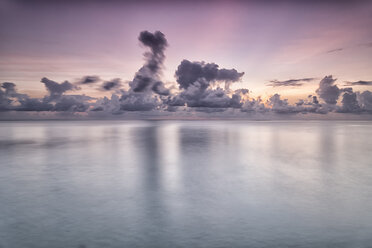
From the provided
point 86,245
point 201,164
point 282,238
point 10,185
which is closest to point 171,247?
point 86,245

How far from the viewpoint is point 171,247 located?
247 inches

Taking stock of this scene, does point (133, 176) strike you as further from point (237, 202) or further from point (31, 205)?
point (237, 202)

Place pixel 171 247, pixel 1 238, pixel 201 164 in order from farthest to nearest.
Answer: pixel 201 164, pixel 1 238, pixel 171 247

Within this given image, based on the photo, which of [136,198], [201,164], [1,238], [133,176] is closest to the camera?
[1,238]

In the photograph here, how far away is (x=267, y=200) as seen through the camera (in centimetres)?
995

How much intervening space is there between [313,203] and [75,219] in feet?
27.9

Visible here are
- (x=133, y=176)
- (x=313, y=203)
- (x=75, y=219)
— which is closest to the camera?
(x=75, y=219)

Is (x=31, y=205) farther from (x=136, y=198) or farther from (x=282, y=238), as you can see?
(x=282, y=238)

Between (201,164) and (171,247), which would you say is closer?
(171,247)

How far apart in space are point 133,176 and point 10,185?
243 inches

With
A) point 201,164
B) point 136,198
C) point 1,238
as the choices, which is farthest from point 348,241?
point 201,164

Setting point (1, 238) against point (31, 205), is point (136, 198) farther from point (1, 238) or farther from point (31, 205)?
point (1, 238)

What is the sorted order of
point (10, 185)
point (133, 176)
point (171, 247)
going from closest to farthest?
point (171, 247)
point (10, 185)
point (133, 176)

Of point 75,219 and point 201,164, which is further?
point 201,164
